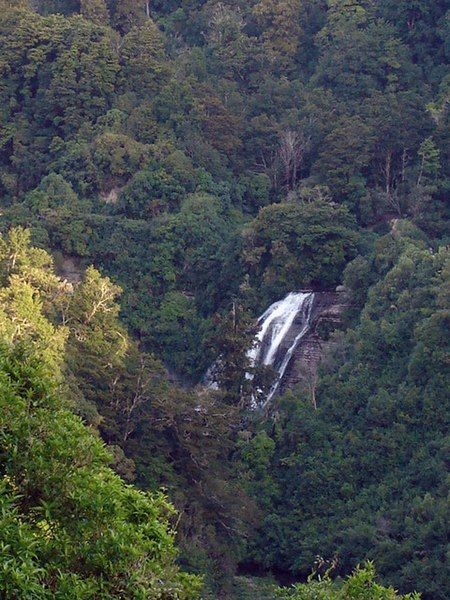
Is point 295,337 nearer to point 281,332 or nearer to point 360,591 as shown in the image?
point 281,332

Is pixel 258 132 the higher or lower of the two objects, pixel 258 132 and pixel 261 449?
the higher

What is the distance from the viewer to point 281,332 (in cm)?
2881

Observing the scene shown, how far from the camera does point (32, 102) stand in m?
39.4

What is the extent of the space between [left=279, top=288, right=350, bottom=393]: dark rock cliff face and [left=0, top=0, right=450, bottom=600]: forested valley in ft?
0.43

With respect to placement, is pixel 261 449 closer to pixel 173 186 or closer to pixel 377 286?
pixel 377 286

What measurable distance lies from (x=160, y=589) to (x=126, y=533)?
1.66ft

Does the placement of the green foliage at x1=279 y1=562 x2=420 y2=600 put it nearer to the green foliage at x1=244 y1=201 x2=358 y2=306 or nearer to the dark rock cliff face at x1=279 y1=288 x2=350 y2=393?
the dark rock cliff face at x1=279 y1=288 x2=350 y2=393

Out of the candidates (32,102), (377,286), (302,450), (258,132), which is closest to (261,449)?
(302,450)

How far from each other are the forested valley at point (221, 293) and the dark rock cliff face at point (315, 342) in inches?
5.2

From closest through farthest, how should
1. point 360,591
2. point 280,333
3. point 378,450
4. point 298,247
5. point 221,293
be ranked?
point 360,591 < point 378,450 < point 280,333 < point 298,247 < point 221,293

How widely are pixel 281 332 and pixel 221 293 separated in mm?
3626

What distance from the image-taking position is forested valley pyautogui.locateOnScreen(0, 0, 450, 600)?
8.62m

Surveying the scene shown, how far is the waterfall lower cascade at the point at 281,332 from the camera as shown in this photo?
28344 millimetres

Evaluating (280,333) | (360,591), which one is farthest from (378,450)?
(360,591)
